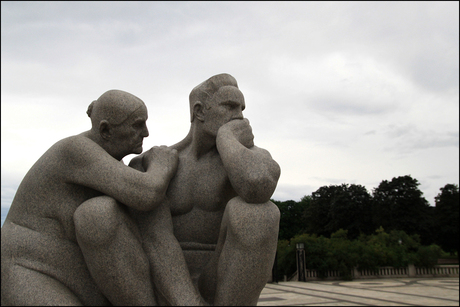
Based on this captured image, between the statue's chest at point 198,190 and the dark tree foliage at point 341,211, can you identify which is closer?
the statue's chest at point 198,190

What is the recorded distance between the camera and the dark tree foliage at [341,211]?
3956 centimetres

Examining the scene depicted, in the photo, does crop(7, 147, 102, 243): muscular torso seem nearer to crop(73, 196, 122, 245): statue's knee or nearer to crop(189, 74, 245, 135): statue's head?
crop(73, 196, 122, 245): statue's knee

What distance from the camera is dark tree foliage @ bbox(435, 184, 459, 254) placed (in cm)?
3600

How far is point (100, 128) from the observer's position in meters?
3.02

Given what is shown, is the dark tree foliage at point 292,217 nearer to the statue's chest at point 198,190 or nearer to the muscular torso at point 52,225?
the statue's chest at point 198,190

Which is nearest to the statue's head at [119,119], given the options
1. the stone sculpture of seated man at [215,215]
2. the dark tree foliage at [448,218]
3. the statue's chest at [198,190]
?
the stone sculpture of seated man at [215,215]

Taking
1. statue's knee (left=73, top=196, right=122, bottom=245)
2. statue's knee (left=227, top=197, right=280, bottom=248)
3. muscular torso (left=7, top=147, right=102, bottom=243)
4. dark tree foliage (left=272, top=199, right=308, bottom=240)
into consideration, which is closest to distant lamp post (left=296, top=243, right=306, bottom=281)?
dark tree foliage (left=272, top=199, right=308, bottom=240)

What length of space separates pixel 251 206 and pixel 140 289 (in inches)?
39.6

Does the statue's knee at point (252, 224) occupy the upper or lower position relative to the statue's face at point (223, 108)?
lower

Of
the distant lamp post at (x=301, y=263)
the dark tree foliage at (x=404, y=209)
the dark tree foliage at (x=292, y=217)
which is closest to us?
the distant lamp post at (x=301, y=263)

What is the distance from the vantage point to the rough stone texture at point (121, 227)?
2.62 metres

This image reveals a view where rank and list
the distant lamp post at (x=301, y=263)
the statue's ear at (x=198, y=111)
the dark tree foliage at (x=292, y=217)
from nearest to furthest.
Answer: the statue's ear at (x=198, y=111) → the distant lamp post at (x=301, y=263) → the dark tree foliage at (x=292, y=217)

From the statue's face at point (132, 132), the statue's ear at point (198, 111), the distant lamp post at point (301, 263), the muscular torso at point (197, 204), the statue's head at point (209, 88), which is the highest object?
the statue's head at point (209, 88)

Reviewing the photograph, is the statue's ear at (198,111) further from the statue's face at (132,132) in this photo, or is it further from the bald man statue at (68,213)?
the bald man statue at (68,213)
